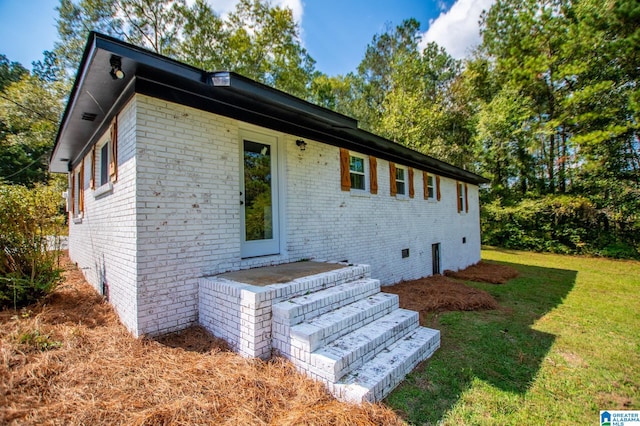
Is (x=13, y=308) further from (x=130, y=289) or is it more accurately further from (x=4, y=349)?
(x=130, y=289)

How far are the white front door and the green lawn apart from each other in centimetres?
286

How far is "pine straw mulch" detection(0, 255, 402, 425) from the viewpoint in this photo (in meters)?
2.07

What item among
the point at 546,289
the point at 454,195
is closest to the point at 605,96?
the point at 454,195

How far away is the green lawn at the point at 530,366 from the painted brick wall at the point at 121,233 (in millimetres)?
3186

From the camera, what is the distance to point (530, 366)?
3268 mm

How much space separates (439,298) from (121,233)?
5.79 m

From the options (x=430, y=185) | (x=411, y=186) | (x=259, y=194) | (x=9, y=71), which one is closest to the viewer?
(x=259, y=194)

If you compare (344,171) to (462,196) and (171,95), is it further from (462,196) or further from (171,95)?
(462,196)

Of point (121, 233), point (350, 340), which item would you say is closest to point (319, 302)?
point (350, 340)

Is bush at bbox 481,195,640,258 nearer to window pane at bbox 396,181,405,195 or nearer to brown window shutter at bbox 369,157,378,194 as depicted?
window pane at bbox 396,181,405,195

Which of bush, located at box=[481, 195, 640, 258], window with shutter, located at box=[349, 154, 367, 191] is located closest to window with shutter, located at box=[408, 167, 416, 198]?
window with shutter, located at box=[349, 154, 367, 191]

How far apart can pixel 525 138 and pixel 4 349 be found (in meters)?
21.1

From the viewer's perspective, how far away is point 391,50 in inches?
869

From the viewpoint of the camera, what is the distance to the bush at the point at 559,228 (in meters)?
13.5
